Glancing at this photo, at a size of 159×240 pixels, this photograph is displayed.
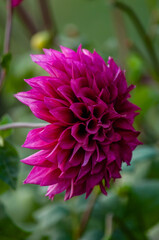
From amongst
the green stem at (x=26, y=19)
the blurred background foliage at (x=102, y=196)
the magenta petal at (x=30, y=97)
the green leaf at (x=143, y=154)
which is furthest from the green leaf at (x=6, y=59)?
the green stem at (x=26, y=19)

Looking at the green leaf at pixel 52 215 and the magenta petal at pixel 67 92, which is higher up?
the magenta petal at pixel 67 92

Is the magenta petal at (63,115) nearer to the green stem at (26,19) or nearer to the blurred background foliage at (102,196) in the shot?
the blurred background foliage at (102,196)

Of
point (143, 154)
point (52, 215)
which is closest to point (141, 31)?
point (143, 154)

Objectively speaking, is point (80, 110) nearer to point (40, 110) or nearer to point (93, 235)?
point (40, 110)

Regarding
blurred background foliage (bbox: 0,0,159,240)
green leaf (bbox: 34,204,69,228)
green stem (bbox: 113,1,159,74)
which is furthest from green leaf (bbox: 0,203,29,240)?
green stem (bbox: 113,1,159,74)

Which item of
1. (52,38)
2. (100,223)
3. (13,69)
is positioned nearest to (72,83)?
(100,223)

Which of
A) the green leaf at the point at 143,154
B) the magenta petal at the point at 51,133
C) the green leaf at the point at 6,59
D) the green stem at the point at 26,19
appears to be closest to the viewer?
the magenta petal at the point at 51,133
